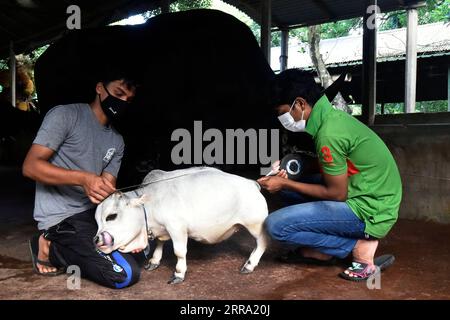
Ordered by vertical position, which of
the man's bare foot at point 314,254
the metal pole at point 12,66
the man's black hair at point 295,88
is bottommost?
the man's bare foot at point 314,254

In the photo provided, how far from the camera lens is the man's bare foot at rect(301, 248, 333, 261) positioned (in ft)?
9.39

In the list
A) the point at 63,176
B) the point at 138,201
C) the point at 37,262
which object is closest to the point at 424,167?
the point at 138,201

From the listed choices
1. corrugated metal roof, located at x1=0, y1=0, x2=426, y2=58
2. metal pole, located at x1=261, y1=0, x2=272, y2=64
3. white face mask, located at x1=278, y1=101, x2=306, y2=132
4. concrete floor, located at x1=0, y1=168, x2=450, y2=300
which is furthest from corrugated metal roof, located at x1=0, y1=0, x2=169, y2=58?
white face mask, located at x1=278, y1=101, x2=306, y2=132

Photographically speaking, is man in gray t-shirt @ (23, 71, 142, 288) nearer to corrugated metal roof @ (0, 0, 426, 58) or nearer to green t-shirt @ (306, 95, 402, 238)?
green t-shirt @ (306, 95, 402, 238)

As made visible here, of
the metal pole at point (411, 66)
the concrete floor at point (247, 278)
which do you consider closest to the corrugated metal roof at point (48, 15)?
the metal pole at point (411, 66)

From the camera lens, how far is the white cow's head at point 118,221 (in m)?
2.38

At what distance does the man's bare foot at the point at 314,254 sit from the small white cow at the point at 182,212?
0.34 m

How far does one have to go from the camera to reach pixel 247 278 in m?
2.63

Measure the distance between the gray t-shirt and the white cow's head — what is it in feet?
1.25

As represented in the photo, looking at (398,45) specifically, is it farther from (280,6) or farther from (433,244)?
(433,244)

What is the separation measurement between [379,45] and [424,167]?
8775mm

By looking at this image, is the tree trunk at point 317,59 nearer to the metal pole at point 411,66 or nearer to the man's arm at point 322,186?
the metal pole at point 411,66

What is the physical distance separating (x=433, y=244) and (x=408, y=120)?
1.89 metres

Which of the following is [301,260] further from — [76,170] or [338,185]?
[76,170]
